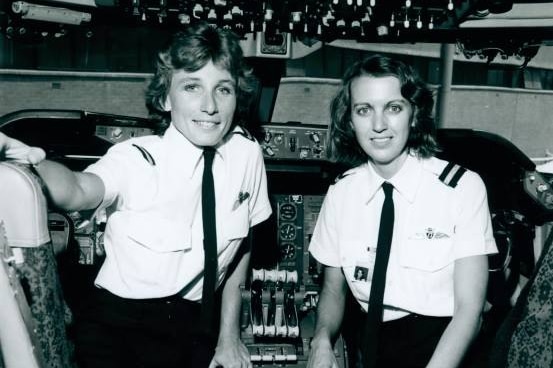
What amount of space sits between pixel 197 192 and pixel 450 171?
75 centimetres

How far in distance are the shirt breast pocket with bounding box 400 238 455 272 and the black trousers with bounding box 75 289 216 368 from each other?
64 centimetres

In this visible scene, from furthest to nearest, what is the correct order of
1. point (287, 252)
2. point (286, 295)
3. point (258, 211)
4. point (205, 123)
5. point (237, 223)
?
1. point (287, 252)
2. point (286, 295)
3. point (258, 211)
4. point (237, 223)
5. point (205, 123)

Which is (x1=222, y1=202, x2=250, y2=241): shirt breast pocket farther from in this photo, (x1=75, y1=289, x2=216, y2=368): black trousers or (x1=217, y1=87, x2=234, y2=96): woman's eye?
(x1=217, y1=87, x2=234, y2=96): woman's eye

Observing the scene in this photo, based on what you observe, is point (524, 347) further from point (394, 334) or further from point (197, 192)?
point (197, 192)

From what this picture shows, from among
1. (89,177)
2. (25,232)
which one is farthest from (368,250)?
(25,232)

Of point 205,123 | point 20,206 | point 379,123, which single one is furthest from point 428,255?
point 20,206

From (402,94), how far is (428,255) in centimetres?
47

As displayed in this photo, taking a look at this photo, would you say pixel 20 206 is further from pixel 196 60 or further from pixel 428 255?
pixel 428 255

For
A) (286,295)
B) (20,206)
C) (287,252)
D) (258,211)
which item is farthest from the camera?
(287,252)

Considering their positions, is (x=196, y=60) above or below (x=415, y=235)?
above

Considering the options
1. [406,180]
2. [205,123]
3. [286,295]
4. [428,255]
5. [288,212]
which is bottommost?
[286,295]

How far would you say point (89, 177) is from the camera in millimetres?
1218

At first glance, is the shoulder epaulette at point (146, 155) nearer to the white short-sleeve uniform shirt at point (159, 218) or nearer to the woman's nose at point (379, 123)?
the white short-sleeve uniform shirt at point (159, 218)

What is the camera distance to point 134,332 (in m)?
1.43
